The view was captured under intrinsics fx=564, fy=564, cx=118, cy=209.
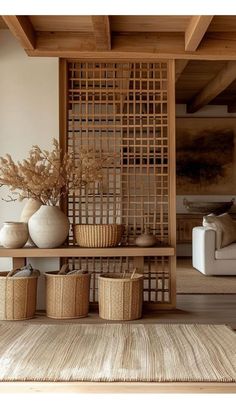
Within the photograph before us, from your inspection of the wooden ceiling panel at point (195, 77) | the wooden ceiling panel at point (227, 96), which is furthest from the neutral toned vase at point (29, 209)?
the wooden ceiling panel at point (227, 96)

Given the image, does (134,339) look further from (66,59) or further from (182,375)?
(66,59)

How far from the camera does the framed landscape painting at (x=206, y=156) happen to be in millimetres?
10242

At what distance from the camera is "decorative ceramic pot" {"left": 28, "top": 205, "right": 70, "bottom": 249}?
15.2ft

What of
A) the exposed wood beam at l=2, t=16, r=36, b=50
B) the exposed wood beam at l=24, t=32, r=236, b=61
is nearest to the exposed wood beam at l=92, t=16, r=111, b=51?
the exposed wood beam at l=24, t=32, r=236, b=61

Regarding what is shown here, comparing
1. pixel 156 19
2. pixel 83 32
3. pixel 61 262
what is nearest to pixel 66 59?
pixel 83 32

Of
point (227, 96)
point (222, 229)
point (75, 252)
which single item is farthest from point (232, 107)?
point (75, 252)

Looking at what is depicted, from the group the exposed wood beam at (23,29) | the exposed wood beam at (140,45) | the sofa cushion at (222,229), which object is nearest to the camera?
the exposed wood beam at (23,29)

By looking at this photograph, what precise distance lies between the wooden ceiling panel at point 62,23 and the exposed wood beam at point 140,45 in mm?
84

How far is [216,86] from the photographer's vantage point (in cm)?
778

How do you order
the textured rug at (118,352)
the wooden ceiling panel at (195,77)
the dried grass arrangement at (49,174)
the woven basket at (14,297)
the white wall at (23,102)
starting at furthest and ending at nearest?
the wooden ceiling panel at (195,77)
the white wall at (23,102)
the dried grass arrangement at (49,174)
the woven basket at (14,297)
the textured rug at (118,352)

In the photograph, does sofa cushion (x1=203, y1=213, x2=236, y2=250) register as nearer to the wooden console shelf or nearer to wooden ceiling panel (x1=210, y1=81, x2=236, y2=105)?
Answer: wooden ceiling panel (x1=210, y1=81, x2=236, y2=105)

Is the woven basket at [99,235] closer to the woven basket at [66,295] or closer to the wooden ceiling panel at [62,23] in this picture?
the woven basket at [66,295]

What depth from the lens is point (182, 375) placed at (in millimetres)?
2654

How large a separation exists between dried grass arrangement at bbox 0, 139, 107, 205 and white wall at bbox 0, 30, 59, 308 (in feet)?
0.97
